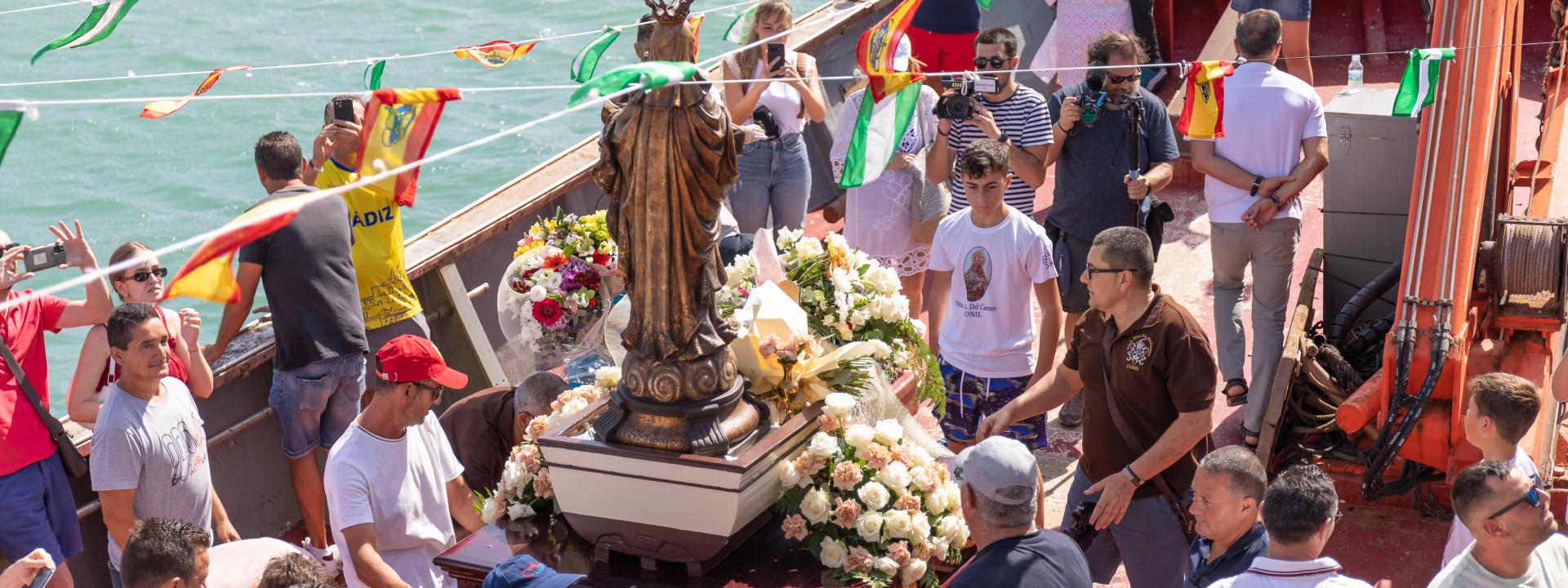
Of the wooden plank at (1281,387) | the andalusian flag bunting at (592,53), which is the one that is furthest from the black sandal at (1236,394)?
the andalusian flag bunting at (592,53)

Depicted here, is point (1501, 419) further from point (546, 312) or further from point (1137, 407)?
point (546, 312)

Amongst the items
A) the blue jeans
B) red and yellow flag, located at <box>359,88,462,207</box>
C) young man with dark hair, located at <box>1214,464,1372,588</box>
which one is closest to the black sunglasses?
young man with dark hair, located at <box>1214,464,1372,588</box>

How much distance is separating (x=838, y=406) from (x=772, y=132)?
4167 mm

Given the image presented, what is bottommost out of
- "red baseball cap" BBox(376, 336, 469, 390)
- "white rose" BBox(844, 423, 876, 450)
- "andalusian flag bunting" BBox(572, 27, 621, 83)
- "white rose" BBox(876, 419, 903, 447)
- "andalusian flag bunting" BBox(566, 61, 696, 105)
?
"white rose" BBox(876, 419, 903, 447)

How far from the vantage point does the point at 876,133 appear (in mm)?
5707

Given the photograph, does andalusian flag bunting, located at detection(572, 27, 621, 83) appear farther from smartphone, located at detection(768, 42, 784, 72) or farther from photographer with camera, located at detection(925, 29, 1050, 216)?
photographer with camera, located at detection(925, 29, 1050, 216)

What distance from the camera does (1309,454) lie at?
676 centimetres

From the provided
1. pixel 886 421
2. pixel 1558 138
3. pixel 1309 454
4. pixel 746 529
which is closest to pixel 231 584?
pixel 746 529

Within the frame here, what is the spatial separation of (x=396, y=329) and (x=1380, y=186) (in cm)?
503

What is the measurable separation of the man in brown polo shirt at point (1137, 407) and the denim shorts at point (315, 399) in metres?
2.85

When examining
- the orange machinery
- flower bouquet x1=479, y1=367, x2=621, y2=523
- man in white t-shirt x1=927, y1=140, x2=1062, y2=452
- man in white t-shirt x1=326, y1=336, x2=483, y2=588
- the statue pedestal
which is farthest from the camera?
man in white t-shirt x1=927, y1=140, x2=1062, y2=452

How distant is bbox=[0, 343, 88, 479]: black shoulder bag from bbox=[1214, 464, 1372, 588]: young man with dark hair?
13.5ft

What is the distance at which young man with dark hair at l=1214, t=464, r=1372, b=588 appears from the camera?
4.08 metres

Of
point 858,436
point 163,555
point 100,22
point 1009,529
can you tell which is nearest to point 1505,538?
point 1009,529
